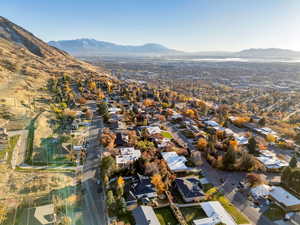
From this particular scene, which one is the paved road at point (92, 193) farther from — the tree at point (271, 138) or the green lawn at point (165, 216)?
the tree at point (271, 138)

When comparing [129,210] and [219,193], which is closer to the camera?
[129,210]

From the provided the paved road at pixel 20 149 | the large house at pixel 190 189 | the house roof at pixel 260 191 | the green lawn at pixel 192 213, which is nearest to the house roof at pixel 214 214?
the green lawn at pixel 192 213

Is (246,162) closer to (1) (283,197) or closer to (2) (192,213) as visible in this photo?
(1) (283,197)

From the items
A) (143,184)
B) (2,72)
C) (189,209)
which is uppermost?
(2,72)

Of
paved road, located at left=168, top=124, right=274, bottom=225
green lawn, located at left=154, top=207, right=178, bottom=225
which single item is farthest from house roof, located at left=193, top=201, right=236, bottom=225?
paved road, located at left=168, top=124, right=274, bottom=225

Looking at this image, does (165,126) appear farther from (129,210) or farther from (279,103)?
(279,103)

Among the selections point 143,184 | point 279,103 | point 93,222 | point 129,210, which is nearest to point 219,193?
point 143,184

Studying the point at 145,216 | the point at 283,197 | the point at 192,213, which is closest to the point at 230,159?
the point at 283,197

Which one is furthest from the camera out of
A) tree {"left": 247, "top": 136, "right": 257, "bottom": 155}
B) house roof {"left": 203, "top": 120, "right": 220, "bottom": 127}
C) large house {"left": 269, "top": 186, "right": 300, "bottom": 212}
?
house roof {"left": 203, "top": 120, "right": 220, "bottom": 127}

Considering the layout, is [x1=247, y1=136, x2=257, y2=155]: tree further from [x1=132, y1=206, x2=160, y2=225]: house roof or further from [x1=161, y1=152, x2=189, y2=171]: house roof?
[x1=132, y1=206, x2=160, y2=225]: house roof
